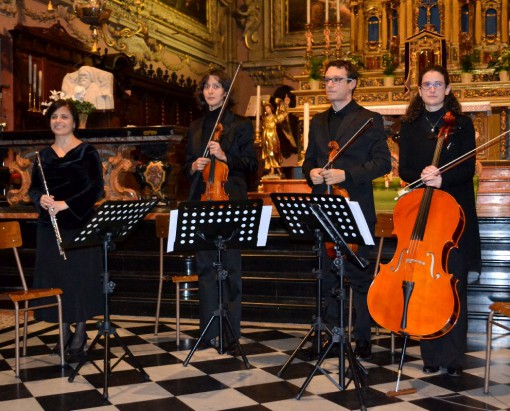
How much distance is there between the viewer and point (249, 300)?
594 cm

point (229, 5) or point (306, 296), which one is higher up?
point (229, 5)

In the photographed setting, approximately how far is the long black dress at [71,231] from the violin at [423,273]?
1.80 m

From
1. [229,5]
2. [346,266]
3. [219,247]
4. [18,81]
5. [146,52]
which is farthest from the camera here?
[229,5]

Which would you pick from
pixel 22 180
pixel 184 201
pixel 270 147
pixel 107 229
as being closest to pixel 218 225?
pixel 184 201

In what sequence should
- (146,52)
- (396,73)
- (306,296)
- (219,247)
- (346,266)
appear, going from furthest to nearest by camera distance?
→ (146,52), (396,73), (306,296), (346,266), (219,247)

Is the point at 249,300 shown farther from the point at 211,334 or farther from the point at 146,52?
the point at 146,52

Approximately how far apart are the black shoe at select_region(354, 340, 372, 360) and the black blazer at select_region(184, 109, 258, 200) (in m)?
1.18

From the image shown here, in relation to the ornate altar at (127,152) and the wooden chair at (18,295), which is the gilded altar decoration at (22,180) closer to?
the ornate altar at (127,152)

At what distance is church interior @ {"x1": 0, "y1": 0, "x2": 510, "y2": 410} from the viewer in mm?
3824

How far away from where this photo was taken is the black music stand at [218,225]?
152 inches

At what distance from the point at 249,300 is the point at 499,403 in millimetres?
2702

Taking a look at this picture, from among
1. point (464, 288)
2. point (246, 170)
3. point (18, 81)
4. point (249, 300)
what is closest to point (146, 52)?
point (18, 81)

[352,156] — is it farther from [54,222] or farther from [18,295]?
[18,295]

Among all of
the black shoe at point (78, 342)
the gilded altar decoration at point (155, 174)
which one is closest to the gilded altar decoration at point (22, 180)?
the gilded altar decoration at point (155, 174)
